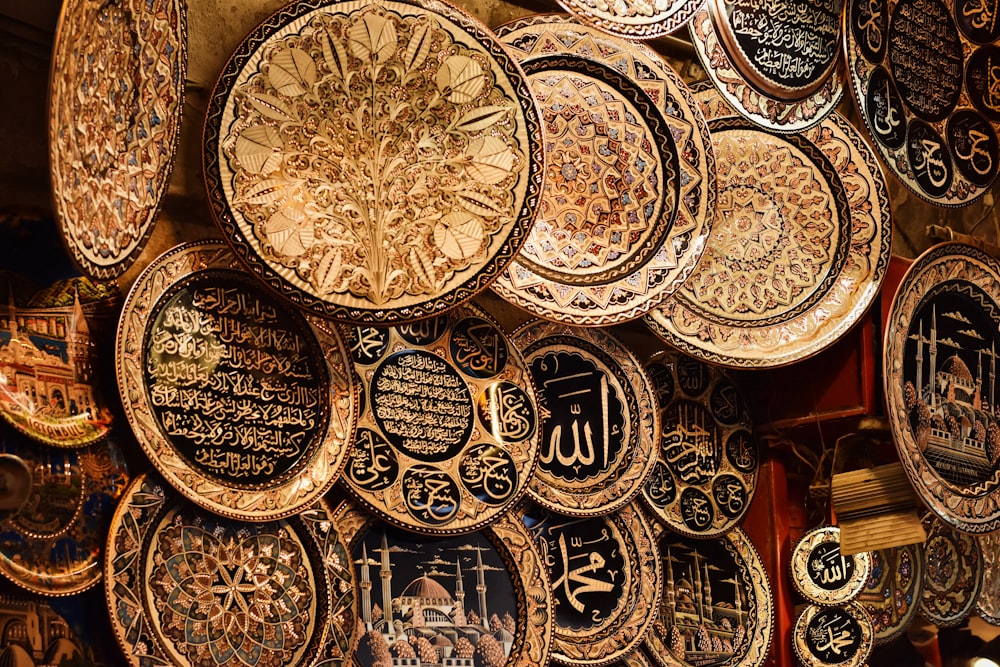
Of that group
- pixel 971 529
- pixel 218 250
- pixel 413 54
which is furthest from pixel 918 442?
pixel 218 250

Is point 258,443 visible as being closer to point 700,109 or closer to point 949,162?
point 700,109

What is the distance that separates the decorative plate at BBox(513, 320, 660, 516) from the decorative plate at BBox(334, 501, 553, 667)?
0.79 ft

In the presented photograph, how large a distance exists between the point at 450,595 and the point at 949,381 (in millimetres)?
1946

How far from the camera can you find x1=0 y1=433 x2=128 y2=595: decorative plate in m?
2.76

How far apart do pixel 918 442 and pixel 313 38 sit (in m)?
2.26

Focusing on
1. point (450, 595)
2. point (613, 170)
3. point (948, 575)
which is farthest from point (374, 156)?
point (948, 575)

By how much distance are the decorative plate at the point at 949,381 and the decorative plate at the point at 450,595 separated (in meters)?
1.31

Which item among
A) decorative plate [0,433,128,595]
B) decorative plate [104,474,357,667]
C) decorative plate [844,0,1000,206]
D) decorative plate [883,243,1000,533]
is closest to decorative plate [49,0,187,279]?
decorative plate [0,433,128,595]

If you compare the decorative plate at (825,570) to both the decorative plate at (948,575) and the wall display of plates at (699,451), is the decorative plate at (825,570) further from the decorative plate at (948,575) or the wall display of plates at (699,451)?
the decorative plate at (948,575)

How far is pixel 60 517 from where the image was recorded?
2861 millimetres

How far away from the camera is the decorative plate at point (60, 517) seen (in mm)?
2756

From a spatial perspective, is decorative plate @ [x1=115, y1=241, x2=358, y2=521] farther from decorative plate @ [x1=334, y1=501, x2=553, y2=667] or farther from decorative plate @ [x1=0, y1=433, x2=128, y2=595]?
decorative plate @ [x1=334, y1=501, x2=553, y2=667]

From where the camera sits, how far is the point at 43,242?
2.93m

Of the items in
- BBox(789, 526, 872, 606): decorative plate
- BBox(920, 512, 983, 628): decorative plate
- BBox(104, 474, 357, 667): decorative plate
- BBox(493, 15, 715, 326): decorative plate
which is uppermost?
BBox(493, 15, 715, 326): decorative plate
